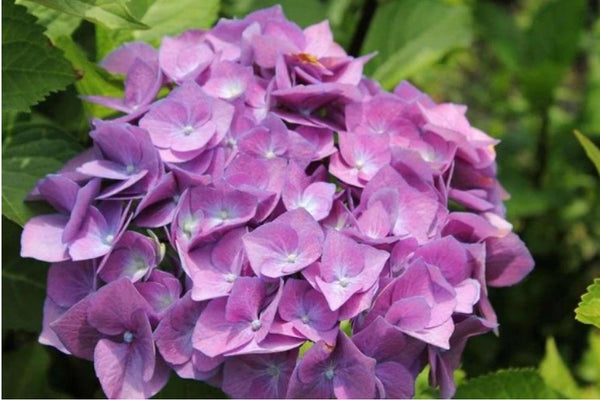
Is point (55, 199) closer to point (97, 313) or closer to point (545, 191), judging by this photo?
point (97, 313)

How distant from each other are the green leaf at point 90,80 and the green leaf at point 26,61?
4cm

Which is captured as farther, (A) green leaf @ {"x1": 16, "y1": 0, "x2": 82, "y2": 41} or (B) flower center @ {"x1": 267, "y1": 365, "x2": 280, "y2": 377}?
(A) green leaf @ {"x1": 16, "y1": 0, "x2": 82, "y2": 41}

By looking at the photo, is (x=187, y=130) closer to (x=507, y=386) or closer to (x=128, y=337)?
(x=128, y=337)

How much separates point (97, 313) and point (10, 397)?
46cm

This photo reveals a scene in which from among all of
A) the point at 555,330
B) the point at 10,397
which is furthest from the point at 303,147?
the point at 555,330

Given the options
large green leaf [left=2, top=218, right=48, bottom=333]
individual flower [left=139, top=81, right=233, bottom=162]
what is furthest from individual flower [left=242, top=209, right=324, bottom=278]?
large green leaf [left=2, top=218, right=48, bottom=333]

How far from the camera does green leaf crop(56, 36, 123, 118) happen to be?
3.57ft

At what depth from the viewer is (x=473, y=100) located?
107 inches

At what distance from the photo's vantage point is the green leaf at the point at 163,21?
120 cm

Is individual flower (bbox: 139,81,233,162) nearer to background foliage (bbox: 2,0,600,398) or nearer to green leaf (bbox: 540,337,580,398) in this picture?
background foliage (bbox: 2,0,600,398)

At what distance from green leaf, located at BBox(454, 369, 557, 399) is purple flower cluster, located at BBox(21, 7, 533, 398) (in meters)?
0.13

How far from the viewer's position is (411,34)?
154cm

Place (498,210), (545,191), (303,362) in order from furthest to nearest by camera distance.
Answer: (545,191), (498,210), (303,362)

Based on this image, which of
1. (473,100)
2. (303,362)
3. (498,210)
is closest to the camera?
(303,362)
